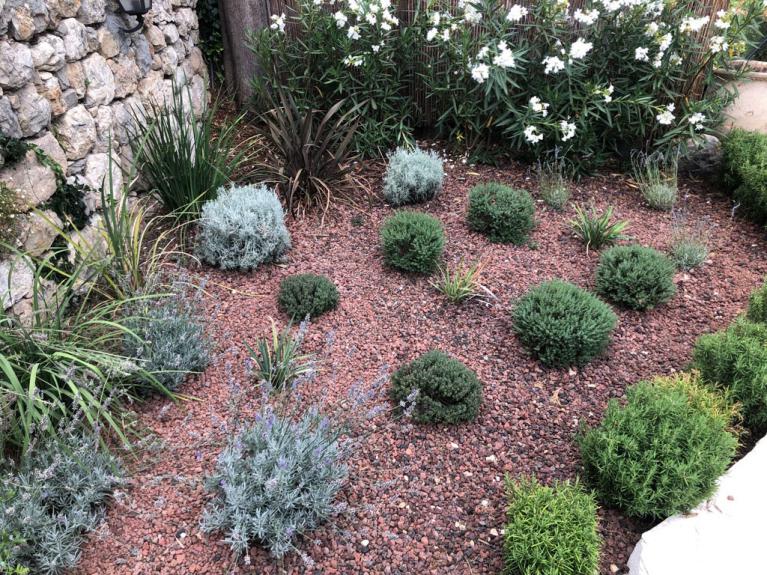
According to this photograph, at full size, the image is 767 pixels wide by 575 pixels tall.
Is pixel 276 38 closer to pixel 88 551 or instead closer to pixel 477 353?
pixel 477 353

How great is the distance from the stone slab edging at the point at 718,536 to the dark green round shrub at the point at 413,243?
6.65ft

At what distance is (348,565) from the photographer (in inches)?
88.3

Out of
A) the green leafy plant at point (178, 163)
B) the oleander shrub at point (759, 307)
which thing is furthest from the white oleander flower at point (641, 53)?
the green leafy plant at point (178, 163)

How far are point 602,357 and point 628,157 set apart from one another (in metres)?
2.71

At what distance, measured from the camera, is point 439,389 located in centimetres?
284

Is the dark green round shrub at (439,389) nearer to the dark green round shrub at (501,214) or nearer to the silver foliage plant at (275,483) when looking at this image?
the silver foliage plant at (275,483)

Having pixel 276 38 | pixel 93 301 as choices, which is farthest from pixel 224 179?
pixel 276 38

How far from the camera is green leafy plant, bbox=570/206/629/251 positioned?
13.7 ft

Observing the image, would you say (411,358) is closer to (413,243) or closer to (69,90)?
(413,243)

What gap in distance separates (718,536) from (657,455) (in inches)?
16.2

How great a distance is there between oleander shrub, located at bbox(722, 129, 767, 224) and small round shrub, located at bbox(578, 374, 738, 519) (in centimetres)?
272

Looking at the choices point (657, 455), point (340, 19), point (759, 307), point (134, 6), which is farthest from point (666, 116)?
point (134, 6)

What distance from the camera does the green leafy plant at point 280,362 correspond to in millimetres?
2885

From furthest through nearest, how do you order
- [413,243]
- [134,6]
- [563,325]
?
[413,243] → [134,6] → [563,325]
